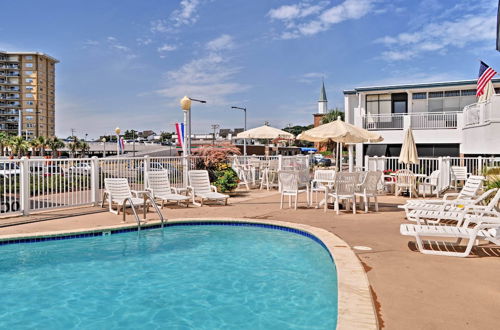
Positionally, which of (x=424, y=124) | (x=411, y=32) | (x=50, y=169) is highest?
(x=411, y=32)

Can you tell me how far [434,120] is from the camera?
23.2 meters

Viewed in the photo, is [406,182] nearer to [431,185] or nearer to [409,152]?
[431,185]

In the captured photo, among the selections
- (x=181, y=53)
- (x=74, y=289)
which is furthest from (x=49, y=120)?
(x=74, y=289)

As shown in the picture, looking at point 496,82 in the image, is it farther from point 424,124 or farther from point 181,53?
point 181,53

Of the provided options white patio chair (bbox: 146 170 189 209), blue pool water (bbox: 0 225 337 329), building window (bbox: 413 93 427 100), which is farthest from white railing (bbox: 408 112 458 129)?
blue pool water (bbox: 0 225 337 329)

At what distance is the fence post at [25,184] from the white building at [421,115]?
19.1m

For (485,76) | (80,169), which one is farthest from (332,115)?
(80,169)

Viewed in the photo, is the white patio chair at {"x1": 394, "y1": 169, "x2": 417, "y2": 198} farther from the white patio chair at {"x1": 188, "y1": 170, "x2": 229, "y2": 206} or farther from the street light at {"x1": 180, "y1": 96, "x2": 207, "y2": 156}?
the street light at {"x1": 180, "y1": 96, "x2": 207, "y2": 156}

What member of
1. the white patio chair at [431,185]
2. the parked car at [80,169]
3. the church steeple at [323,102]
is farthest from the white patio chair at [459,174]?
the church steeple at [323,102]

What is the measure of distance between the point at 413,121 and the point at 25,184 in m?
21.5

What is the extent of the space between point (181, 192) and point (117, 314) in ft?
25.0

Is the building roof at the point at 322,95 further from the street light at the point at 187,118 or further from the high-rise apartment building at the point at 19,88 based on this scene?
the street light at the point at 187,118

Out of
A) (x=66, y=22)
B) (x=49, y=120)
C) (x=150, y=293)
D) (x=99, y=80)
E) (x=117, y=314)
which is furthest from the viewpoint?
(x=49, y=120)

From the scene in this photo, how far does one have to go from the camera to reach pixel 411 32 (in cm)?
2036
